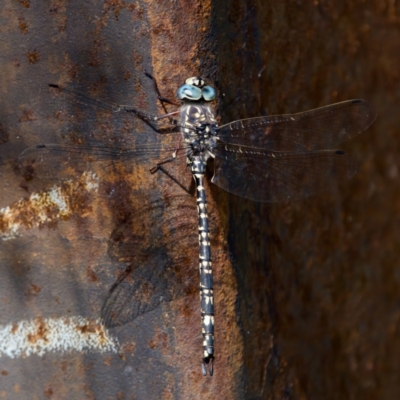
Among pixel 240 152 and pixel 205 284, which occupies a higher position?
pixel 240 152

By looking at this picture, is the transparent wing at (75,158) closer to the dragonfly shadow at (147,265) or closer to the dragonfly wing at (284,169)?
the dragonfly shadow at (147,265)

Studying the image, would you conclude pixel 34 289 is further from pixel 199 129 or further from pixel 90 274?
pixel 199 129

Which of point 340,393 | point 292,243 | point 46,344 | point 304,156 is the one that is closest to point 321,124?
point 304,156

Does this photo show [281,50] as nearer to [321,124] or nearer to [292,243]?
[321,124]

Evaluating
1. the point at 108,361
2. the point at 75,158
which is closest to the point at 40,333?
the point at 108,361

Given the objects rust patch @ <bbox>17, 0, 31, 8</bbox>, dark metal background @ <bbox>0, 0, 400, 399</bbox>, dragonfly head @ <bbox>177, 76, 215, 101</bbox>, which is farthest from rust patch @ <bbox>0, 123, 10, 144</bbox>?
dragonfly head @ <bbox>177, 76, 215, 101</bbox>

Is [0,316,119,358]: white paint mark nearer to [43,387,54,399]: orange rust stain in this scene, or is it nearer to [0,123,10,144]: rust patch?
[43,387,54,399]: orange rust stain
